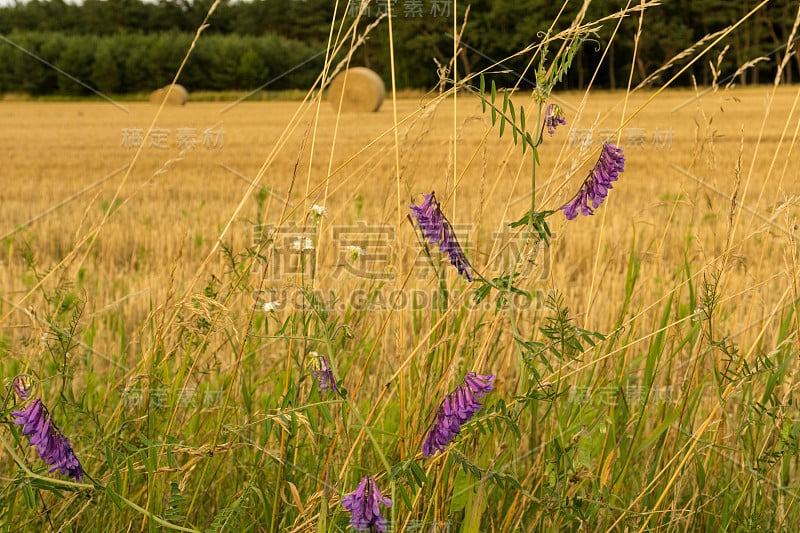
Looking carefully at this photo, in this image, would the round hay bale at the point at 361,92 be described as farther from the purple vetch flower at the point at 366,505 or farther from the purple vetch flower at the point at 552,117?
the purple vetch flower at the point at 366,505

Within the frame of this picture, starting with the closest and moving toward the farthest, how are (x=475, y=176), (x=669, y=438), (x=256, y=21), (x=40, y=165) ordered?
(x=669, y=438)
(x=475, y=176)
(x=40, y=165)
(x=256, y=21)

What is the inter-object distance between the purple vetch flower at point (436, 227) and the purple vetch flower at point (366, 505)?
363mm

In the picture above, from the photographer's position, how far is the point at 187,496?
5.50 feet

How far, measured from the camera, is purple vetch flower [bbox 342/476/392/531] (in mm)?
960

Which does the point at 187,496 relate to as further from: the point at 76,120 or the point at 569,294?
the point at 76,120

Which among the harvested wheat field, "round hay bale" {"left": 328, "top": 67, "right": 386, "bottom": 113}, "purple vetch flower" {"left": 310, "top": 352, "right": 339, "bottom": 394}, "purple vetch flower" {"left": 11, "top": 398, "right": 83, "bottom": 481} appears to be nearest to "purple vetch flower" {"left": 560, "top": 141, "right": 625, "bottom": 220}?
the harvested wheat field

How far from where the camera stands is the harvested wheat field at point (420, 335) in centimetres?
144

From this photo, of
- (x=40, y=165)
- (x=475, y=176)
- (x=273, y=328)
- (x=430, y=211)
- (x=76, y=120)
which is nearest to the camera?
(x=430, y=211)

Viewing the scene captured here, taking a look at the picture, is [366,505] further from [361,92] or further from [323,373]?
[361,92]

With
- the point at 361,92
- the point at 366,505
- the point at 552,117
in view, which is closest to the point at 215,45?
the point at 361,92

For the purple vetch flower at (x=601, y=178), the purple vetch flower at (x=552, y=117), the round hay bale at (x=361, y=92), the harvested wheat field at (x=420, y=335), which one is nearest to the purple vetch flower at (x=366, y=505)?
the harvested wheat field at (x=420, y=335)

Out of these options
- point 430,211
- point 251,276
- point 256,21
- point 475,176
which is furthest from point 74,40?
point 430,211

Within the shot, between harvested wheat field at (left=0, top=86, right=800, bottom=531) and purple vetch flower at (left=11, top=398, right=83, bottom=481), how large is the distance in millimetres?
94

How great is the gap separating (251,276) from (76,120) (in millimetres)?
21165
